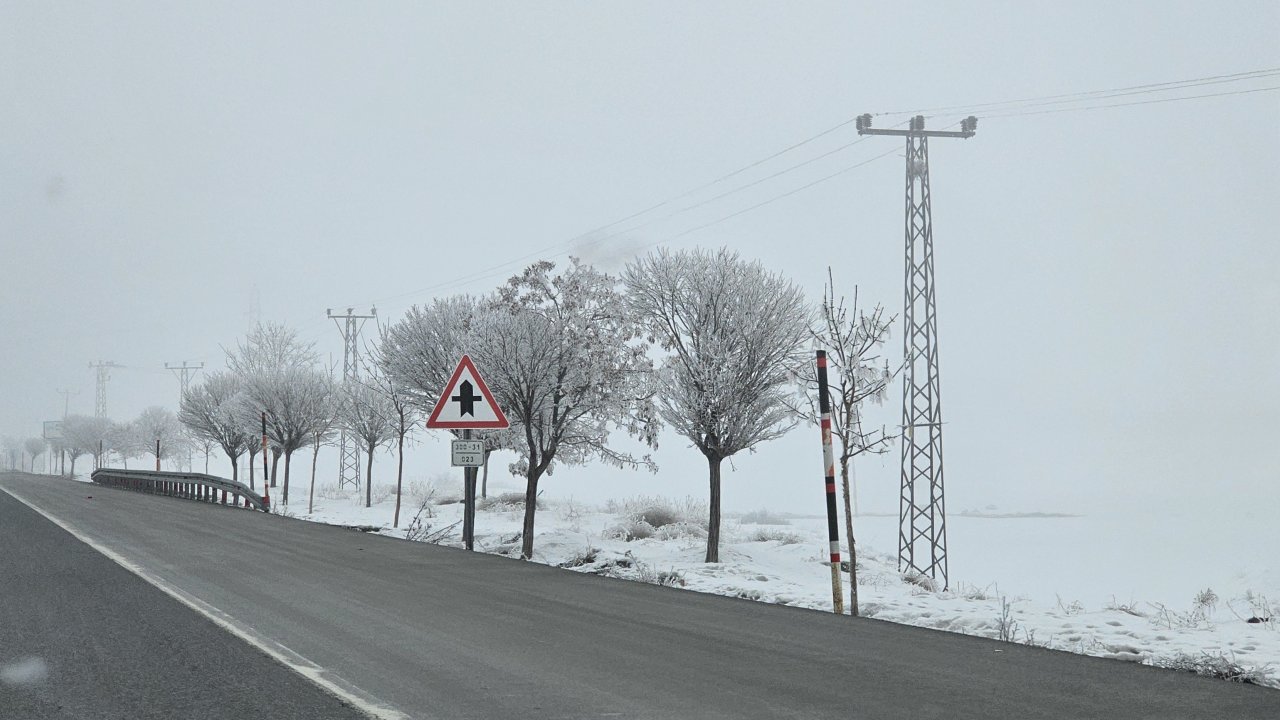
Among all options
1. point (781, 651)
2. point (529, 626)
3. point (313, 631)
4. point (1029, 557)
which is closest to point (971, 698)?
point (781, 651)

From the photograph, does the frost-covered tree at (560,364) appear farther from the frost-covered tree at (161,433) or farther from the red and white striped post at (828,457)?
the frost-covered tree at (161,433)

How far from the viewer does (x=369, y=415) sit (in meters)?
40.1

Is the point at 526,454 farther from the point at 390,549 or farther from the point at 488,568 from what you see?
the point at 488,568

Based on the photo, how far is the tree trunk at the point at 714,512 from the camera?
2181 centimetres

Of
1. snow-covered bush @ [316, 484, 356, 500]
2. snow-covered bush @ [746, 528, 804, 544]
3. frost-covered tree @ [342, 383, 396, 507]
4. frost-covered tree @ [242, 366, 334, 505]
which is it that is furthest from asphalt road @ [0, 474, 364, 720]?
snow-covered bush @ [316, 484, 356, 500]

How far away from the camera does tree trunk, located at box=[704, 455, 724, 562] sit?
71.6 feet

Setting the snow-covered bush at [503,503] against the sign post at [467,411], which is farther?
the snow-covered bush at [503,503]

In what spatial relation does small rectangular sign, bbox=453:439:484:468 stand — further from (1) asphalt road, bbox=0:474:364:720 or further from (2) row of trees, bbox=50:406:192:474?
(2) row of trees, bbox=50:406:192:474

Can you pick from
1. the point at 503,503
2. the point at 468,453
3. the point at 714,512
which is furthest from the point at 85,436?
the point at 468,453

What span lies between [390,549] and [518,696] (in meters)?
11.6

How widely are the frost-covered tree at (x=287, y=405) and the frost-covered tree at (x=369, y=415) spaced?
251cm

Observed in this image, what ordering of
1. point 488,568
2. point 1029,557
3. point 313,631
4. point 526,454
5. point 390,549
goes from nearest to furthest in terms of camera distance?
point 313,631 < point 488,568 < point 390,549 < point 526,454 < point 1029,557

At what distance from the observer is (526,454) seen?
21188 mm

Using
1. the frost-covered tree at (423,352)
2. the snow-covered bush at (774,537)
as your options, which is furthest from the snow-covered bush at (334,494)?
the snow-covered bush at (774,537)
